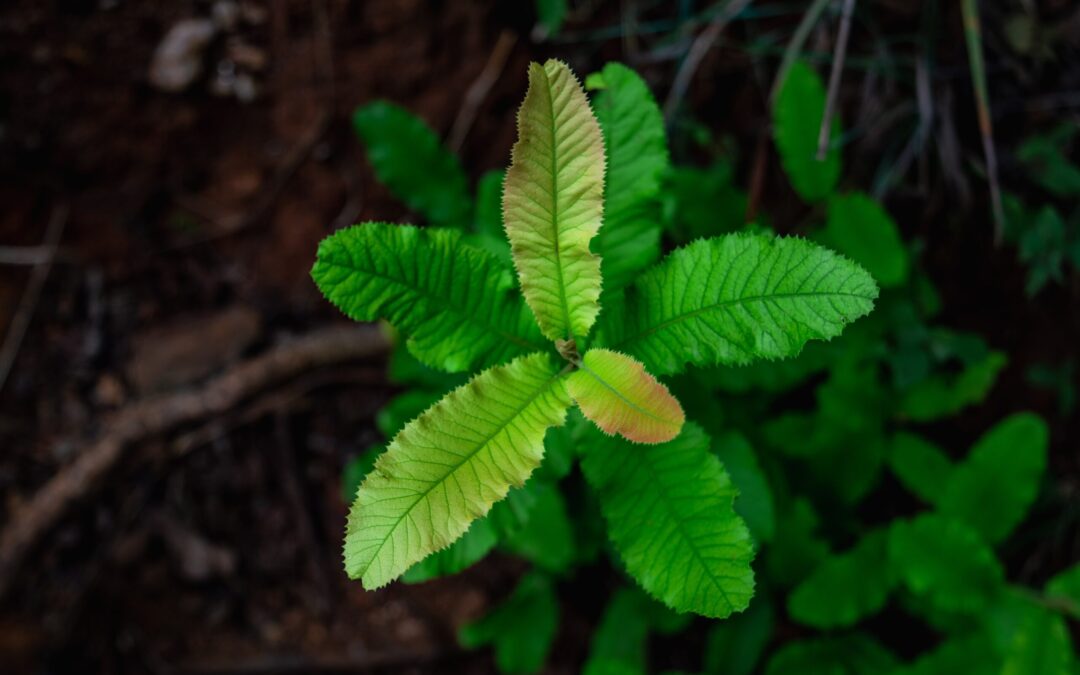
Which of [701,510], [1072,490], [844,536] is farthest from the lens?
[1072,490]

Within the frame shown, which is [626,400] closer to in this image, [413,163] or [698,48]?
[413,163]

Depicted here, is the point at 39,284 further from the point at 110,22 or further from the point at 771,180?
the point at 771,180

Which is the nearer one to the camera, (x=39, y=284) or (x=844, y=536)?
(x=844, y=536)

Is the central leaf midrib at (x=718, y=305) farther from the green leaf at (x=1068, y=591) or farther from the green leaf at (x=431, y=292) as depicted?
the green leaf at (x=1068, y=591)

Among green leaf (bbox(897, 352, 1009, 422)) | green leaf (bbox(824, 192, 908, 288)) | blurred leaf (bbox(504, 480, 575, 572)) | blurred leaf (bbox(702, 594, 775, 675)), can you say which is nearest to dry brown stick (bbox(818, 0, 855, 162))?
green leaf (bbox(824, 192, 908, 288))

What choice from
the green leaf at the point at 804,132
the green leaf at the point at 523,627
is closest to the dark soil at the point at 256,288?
the green leaf at the point at 523,627

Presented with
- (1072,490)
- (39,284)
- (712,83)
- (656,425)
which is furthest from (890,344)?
(39,284)

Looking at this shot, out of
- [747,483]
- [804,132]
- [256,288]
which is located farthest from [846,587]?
[256,288]
